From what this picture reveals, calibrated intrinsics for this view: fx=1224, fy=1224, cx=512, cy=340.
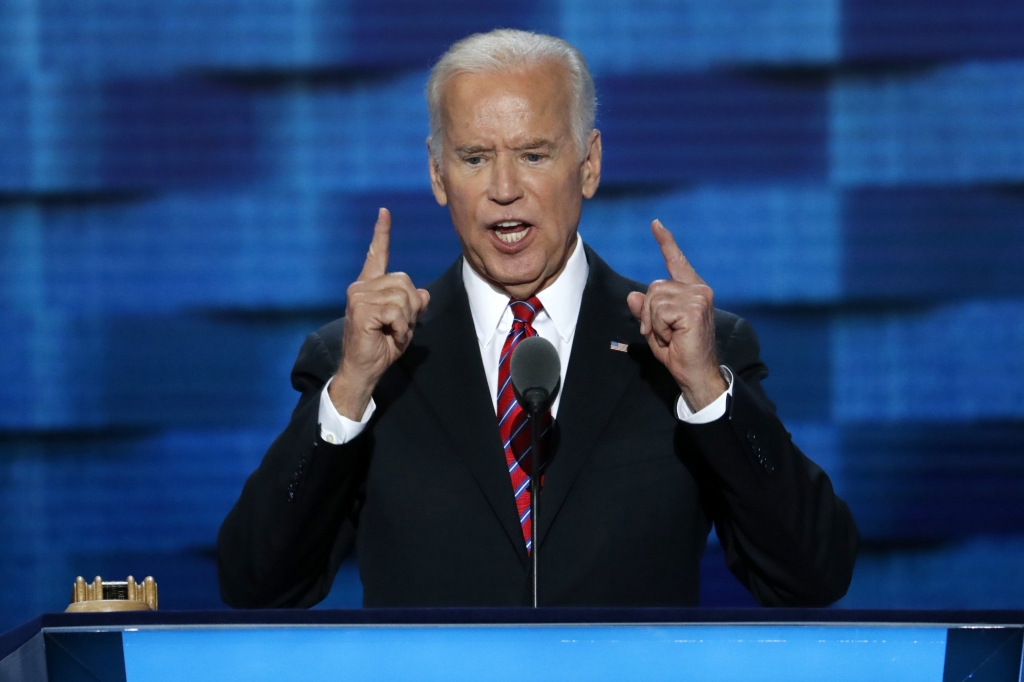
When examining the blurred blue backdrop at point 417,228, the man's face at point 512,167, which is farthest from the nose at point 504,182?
the blurred blue backdrop at point 417,228

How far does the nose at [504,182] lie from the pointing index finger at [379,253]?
0.16 m

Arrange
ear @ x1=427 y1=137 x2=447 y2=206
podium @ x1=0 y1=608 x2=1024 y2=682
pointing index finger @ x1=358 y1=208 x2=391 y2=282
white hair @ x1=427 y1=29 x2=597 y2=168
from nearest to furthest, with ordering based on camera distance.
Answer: podium @ x1=0 y1=608 x2=1024 y2=682, pointing index finger @ x1=358 y1=208 x2=391 y2=282, white hair @ x1=427 y1=29 x2=597 y2=168, ear @ x1=427 y1=137 x2=447 y2=206

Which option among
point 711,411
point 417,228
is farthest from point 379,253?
point 417,228

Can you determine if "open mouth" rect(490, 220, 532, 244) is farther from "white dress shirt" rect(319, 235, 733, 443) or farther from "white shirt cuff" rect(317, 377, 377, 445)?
"white shirt cuff" rect(317, 377, 377, 445)

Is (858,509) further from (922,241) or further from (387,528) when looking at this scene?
(387,528)

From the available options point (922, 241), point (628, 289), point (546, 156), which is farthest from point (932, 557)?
point (546, 156)

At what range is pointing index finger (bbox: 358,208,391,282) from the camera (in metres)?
1.66

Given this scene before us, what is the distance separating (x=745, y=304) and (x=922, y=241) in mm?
464

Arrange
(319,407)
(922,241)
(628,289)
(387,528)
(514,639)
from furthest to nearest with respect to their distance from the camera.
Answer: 1. (922,241)
2. (628,289)
3. (387,528)
4. (319,407)
5. (514,639)

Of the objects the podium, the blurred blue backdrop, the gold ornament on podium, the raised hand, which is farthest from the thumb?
the blurred blue backdrop

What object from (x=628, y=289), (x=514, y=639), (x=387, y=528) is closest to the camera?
(x=514, y=639)

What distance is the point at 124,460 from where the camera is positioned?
10.2 feet

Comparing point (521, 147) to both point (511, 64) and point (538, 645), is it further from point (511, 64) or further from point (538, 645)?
point (538, 645)

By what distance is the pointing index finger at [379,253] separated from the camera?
1.66 metres
